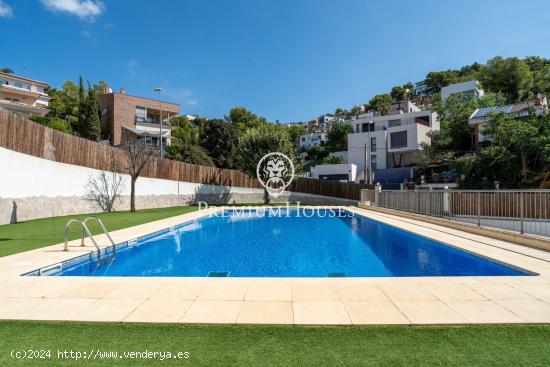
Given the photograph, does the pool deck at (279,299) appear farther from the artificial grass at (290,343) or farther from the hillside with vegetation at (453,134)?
the hillside with vegetation at (453,134)

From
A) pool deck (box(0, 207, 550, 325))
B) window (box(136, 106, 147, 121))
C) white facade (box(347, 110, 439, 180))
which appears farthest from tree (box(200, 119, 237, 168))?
pool deck (box(0, 207, 550, 325))

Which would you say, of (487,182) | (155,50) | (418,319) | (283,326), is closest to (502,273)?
(418,319)

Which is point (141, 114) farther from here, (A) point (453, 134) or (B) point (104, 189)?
(A) point (453, 134)

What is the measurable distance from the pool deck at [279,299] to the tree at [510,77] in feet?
160

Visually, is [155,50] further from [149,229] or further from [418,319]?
[418,319]

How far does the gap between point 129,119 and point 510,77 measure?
50316 mm

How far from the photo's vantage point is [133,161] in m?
19.1

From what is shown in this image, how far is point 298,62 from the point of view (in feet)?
69.4

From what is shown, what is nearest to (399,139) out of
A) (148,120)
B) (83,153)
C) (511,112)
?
(511,112)

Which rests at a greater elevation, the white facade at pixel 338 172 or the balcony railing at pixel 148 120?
the balcony railing at pixel 148 120

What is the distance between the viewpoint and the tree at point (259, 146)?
25.8 metres

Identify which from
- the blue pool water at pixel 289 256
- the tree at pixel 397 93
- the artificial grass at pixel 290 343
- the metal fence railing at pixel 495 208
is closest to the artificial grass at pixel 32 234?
the blue pool water at pixel 289 256

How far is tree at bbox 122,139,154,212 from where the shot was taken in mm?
18922

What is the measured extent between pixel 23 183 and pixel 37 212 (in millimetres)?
1368
